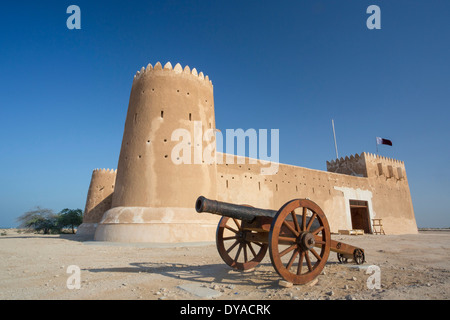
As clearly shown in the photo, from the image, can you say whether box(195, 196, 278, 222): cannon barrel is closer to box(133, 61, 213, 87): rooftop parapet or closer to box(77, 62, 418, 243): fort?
box(77, 62, 418, 243): fort

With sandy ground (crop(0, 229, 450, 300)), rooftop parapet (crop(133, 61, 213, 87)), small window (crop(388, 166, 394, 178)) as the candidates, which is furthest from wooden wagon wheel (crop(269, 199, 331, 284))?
small window (crop(388, 166, 394, 178))

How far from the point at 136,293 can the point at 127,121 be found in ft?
37.4

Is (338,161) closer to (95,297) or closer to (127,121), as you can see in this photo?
(127,121)

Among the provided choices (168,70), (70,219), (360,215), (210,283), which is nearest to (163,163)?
(168,70)

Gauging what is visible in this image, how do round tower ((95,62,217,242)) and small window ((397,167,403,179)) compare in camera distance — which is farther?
small window ((397,167,403,179))

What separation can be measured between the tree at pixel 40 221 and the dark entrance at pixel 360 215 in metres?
31.6

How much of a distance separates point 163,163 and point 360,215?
21.5 meters

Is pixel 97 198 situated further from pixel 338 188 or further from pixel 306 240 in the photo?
pixel 338 188

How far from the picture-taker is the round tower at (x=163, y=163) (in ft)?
35.9

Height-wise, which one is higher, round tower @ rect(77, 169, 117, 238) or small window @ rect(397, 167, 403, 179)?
small window @ rect(397, 167, 403, 179)

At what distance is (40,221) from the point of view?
95.1 feet

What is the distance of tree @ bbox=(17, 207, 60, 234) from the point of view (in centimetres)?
2889

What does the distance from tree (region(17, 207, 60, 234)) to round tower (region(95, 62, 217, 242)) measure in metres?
22.6

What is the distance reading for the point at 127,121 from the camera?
1334cm
